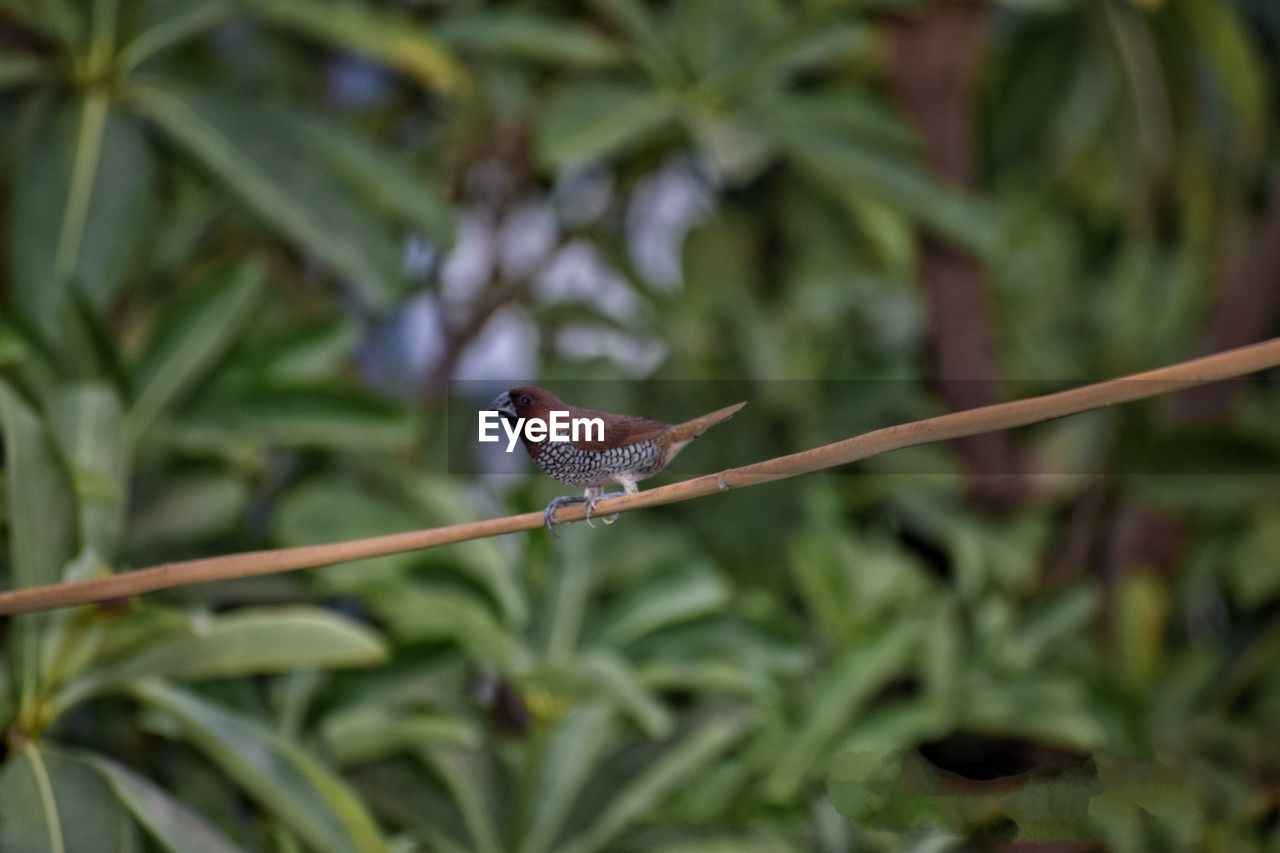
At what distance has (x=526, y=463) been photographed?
0.79 metres

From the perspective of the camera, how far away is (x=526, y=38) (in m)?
0.83

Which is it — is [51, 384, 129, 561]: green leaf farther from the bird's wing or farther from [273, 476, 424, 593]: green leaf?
the bird's wing

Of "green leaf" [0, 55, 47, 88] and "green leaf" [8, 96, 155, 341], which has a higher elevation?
"green leaf" [0, 55, 47, 88]

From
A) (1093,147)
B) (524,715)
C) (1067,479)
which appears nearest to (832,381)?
(1067,479)

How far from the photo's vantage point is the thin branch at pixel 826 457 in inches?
10.2

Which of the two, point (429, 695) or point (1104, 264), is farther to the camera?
point (1104, 264)

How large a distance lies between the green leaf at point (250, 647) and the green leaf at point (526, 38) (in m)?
0.42

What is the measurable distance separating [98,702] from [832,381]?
57 cm

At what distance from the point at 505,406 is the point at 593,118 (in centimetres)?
48

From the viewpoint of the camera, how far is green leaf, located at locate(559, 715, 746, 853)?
633mm

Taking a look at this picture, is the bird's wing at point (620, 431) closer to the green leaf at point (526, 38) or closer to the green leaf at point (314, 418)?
the green leaf at point (314, 418)

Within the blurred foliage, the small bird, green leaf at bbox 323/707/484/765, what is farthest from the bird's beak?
green leaf at bbox 323/707/484/765

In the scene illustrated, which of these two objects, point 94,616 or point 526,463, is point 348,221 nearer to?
point 526,463

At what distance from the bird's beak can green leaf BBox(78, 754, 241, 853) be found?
245mm
